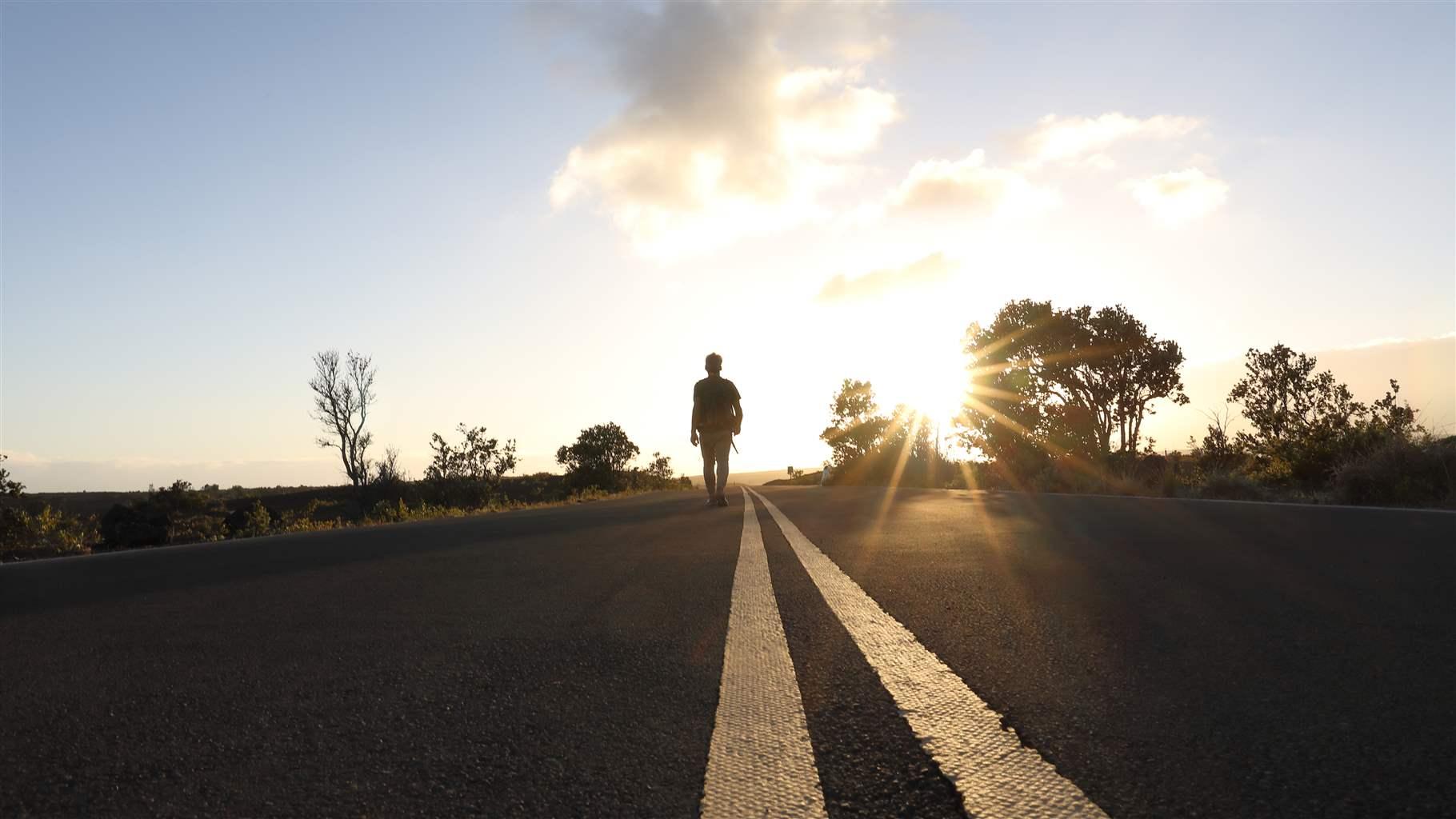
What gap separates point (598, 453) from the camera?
5806 cm

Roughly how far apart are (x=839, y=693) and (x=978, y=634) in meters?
0.94

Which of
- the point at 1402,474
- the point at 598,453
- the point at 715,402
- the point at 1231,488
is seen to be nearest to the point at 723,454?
the point at 715,402

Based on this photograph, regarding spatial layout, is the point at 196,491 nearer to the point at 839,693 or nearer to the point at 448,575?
the point at 448,575

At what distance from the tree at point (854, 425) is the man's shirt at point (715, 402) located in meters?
57.9

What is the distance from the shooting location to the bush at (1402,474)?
10984 mm

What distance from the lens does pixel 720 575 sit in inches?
182

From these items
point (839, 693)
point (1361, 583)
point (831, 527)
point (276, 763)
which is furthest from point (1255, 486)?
point (276, 763)

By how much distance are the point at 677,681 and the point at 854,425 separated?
73.9 meters

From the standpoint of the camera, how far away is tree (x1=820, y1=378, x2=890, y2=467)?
73562 mm

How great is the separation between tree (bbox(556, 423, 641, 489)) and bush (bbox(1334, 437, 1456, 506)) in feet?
147

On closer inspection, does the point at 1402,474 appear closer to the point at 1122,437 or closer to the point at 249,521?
the point at 249,521

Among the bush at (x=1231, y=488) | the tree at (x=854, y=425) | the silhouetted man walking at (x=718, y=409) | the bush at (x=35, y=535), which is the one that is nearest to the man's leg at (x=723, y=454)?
the silhouetted man walking at (x=718, y=409)

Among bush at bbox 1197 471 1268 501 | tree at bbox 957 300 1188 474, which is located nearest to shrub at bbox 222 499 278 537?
bush at bbox 1197 471 1268 501

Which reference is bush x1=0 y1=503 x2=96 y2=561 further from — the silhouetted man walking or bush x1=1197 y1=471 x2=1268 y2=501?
bush x1=1197 y1=471 x2=1268 y2=501
